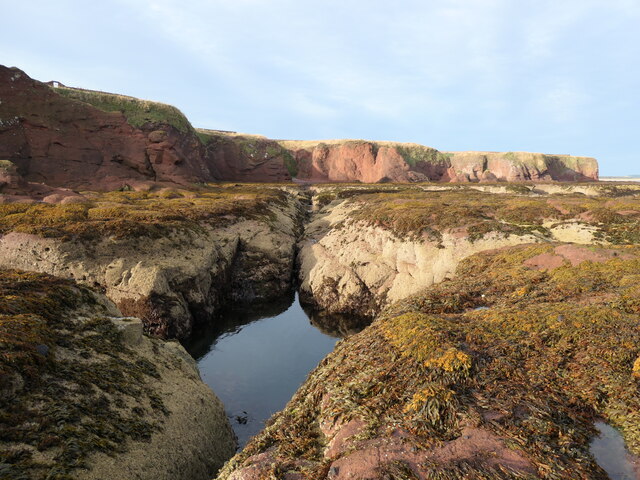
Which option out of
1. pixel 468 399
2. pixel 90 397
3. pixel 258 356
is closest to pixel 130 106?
pixel 258 356

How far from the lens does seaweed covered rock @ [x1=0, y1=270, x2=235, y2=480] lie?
636 cm

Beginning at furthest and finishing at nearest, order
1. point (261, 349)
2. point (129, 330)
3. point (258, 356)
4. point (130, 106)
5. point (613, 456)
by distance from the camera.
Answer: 1. point (130, 106)
2. point (261, 349)
3. point (258, 356)
4. point (129, 330)
5. point (613, 456)

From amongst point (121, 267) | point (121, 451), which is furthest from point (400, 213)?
point (121, 451)

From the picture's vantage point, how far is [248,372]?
16984mm

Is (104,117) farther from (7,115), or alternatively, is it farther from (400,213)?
(400,213)

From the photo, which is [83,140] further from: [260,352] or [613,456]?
[613,456]

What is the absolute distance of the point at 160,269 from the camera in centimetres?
1875

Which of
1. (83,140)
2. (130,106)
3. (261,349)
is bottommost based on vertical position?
(261,349)

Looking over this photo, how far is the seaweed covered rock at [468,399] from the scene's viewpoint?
18.3 ft

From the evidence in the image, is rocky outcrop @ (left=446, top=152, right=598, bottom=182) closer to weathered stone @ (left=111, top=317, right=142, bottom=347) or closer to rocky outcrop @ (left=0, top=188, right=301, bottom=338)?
rocky outcrop @ (left=0, top=188, right=301, bottom=338)

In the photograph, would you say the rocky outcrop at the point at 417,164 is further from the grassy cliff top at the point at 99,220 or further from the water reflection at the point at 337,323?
the water reflection at the point at 337,323

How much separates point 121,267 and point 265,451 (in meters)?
15.5

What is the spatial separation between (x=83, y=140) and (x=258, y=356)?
6676cm

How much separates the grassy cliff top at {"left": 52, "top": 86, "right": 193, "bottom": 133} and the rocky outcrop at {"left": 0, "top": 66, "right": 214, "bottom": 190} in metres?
0.20
